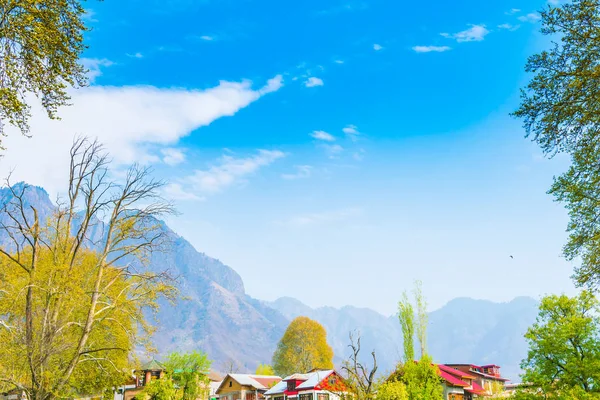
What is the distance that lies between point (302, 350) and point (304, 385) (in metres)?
29.7

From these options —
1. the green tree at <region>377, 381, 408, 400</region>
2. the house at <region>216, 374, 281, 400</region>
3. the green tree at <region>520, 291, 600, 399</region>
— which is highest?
the green tree at <region>520, 291, 600, 399</region>

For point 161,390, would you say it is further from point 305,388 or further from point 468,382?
point 468,382

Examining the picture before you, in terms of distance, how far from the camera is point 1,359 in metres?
26.7

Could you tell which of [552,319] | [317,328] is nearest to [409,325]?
[552,319]

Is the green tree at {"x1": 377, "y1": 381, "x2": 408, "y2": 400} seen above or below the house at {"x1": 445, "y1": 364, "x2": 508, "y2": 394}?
above

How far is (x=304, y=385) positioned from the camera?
7150cm

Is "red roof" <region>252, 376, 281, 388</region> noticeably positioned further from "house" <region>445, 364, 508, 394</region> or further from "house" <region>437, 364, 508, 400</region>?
"house" <region>437, 364, 508, 400</region>

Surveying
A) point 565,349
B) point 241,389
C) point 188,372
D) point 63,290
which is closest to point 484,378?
point 241,389

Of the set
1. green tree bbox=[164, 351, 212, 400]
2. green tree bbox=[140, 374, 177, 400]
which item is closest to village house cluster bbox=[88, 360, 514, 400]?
green tree bbox=[140, 374, 177, 400]

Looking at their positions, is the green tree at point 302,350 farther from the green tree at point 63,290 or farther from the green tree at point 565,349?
the green tree at point 63,290

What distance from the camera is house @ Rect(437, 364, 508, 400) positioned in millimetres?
64500

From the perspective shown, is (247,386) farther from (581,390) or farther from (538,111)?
(538,111)

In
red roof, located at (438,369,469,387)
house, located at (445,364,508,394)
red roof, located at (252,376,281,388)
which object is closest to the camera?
red roof, located at (438,369,469,387)

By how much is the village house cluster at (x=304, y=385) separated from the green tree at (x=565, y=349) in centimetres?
2321
